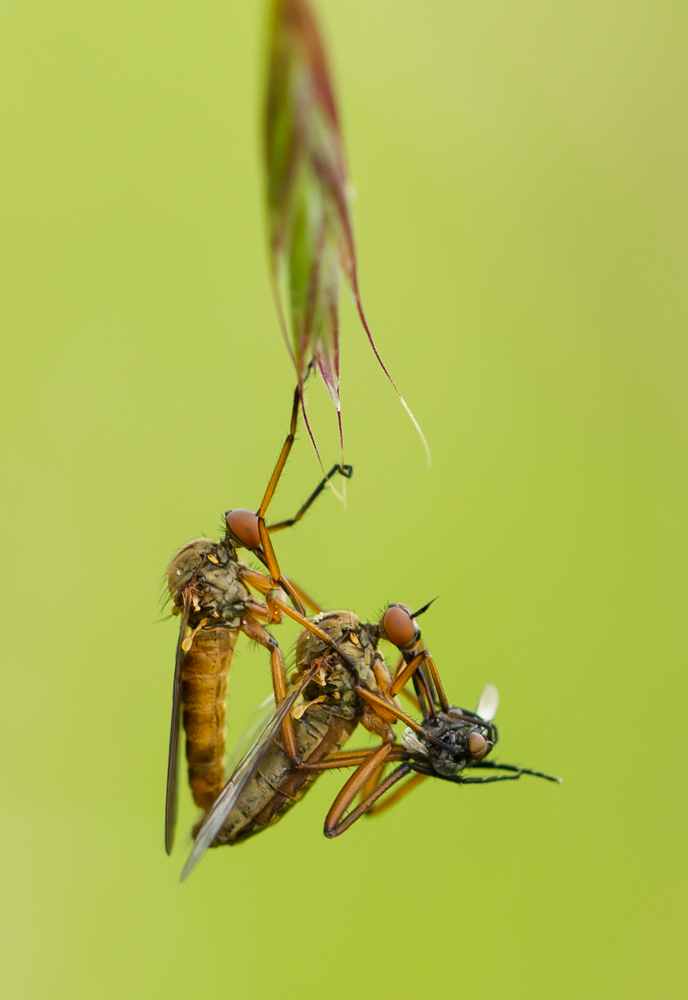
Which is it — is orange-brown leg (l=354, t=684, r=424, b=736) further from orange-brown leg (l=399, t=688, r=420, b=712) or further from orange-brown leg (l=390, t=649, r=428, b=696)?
orange-brown leg (l=399, t=688, r=420, b=712)

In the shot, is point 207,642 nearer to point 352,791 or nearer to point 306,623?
point 306,623

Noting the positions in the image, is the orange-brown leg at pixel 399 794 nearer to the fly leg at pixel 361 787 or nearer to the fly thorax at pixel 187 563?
the fly leg at pixel 361 787

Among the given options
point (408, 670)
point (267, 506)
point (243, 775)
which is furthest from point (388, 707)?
point (267, 506)

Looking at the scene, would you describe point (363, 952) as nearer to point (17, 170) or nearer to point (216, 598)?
point (216, 598)

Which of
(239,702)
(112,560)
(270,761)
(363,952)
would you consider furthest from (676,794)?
(112,560)

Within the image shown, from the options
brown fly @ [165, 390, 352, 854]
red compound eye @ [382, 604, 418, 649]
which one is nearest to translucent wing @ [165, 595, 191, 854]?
brown fly @ [165, 390, 352, 854]
